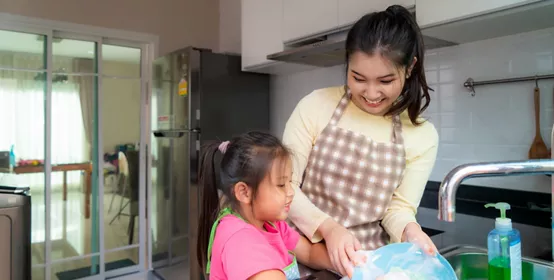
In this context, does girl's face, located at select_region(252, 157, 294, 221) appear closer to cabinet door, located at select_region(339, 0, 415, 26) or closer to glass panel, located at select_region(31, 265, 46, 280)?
cabinet door, located at select_region(339, 0, 415, 26)

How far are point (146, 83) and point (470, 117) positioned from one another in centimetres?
228

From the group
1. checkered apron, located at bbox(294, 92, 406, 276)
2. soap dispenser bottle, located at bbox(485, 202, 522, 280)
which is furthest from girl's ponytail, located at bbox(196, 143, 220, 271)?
soap dispenser bottle, located at bbox(485, 202, 522, 280)

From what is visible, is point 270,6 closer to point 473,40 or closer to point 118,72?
point 473,40

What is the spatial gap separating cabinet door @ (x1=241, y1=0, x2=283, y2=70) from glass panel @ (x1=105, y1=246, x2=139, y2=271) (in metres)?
1.73

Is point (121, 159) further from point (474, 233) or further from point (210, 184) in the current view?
point (474, 233)

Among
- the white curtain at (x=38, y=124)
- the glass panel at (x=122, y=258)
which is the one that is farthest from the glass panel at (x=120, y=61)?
the glass panel at (x=122, y=258)

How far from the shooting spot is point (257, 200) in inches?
31.1

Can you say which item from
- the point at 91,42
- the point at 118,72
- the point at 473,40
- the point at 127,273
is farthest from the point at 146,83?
the point at 473,40

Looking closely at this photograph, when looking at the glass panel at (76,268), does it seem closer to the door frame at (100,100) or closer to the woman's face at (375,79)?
the door frame at (100,100)

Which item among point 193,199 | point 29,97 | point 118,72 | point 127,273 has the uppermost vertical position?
point 118,72

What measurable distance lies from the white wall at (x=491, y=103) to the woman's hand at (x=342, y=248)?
98 cm

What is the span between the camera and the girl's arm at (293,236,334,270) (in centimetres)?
82

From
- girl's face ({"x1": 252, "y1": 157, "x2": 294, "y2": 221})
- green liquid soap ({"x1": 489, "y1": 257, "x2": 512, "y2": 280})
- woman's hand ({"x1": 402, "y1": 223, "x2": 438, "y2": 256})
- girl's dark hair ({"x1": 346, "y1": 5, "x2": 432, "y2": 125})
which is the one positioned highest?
girl's dark hair ({"x1": 346, "y1": 5, "x2": 432, "y2": 125})

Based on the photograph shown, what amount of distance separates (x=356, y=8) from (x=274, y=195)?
1091mm
